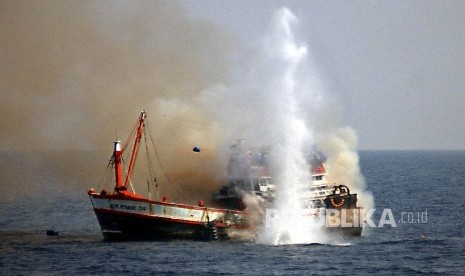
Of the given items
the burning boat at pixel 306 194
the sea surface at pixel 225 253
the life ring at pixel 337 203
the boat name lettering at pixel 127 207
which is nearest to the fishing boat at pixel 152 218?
the boat name lettering at pixel 127 207

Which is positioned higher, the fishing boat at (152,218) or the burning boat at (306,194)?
the burning boat at (306,194)

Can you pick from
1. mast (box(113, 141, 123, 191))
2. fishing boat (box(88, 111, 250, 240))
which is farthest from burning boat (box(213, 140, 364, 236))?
mast (box(113, 141, 123, 191))

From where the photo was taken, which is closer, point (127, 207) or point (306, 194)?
point (127, 207)

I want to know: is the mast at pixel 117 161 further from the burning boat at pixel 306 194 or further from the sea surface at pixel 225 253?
the burning boat at pixel 306 194

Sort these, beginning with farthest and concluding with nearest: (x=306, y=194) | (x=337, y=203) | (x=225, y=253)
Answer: (x=306, y=194), (x=337, y=203), (x=225, y=253)

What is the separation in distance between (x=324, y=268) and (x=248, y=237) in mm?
16409

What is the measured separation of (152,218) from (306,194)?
16.2m

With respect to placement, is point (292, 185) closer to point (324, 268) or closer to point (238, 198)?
point (238, 198)

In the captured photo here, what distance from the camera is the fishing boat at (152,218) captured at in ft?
274

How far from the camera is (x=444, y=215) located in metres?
118

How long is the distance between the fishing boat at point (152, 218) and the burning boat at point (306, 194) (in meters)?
3.78

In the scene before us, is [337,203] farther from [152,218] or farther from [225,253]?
[152,218]

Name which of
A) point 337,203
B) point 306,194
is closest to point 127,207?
point 306,194

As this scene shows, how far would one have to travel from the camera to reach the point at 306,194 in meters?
89.1
